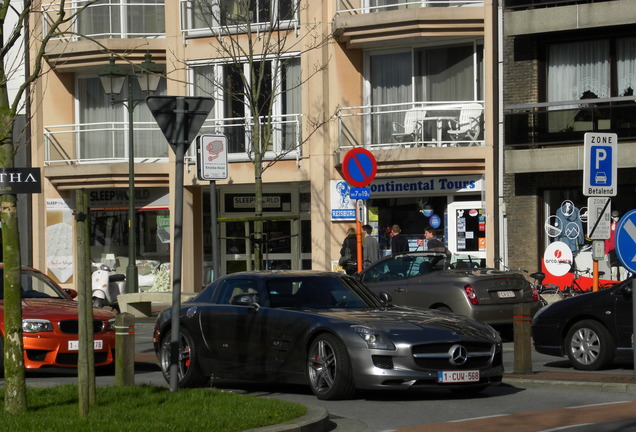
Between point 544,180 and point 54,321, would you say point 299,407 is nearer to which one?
point 54,321

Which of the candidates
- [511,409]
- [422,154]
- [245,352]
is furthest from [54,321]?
[422,154]

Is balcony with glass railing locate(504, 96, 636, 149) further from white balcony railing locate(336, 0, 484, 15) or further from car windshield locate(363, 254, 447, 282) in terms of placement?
car windshield locate(363, 254, 447, 282)

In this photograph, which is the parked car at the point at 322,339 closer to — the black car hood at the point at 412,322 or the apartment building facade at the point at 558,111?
the black car hood at the point at 412,322

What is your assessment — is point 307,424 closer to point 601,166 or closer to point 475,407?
point 475,407

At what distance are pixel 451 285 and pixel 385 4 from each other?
1265 cm

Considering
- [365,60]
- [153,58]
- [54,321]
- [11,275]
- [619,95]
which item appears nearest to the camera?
[11,275]

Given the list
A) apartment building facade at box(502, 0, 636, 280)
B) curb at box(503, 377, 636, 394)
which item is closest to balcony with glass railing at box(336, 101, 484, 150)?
apartment building facade at box(502, 0, 636, 280)

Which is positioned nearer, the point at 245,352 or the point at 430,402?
the point at 430,402

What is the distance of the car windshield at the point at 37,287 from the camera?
61.1ft

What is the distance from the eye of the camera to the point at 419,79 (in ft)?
103

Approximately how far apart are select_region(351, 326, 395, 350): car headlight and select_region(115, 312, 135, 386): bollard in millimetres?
2385

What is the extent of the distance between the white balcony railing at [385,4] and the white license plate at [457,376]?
1818cm

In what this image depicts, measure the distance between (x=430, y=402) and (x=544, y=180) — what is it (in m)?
17.1

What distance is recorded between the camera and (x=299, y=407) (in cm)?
Answer: 1182
